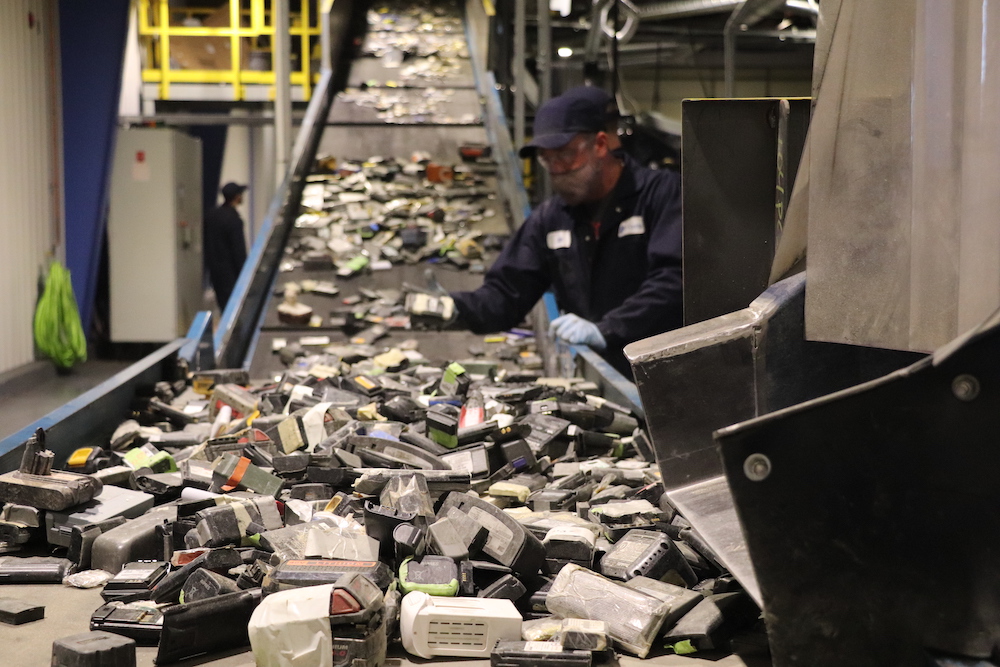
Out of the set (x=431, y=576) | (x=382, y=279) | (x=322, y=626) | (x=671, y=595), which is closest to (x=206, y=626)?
(x=322, y=626)

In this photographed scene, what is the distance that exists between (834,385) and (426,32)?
9.86m

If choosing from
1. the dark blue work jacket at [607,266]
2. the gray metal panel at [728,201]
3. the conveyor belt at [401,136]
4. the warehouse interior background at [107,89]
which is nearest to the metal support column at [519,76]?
the warehouse interior background at [107,89]

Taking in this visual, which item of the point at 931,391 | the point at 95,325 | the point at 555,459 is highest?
the point at 931,391

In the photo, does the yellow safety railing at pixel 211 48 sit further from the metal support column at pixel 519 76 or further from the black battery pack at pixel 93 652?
the black battery pack at pixel 93 652

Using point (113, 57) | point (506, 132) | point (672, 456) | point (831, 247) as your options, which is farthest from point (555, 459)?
point (113, 57)

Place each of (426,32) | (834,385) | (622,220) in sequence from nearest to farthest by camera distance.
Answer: (834,385) < (622,220) < (426,32)

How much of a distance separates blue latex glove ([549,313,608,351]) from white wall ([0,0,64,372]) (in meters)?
5.16

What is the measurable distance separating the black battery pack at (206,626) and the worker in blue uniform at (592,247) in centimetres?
243

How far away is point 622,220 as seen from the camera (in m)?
4.00

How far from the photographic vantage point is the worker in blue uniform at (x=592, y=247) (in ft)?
12.5

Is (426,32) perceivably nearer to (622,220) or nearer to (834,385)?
(622,220)

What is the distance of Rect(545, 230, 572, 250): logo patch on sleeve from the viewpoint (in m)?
4.11

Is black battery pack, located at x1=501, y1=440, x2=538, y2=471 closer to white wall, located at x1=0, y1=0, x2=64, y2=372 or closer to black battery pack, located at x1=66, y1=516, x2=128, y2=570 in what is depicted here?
black battery pack, located at x1=66, y1=516, x2=128, y2=570

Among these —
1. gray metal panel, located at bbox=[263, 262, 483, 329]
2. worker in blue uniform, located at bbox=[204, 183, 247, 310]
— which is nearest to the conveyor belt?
gray metal panel, located at bbox=[263, 262, 483, 329]
